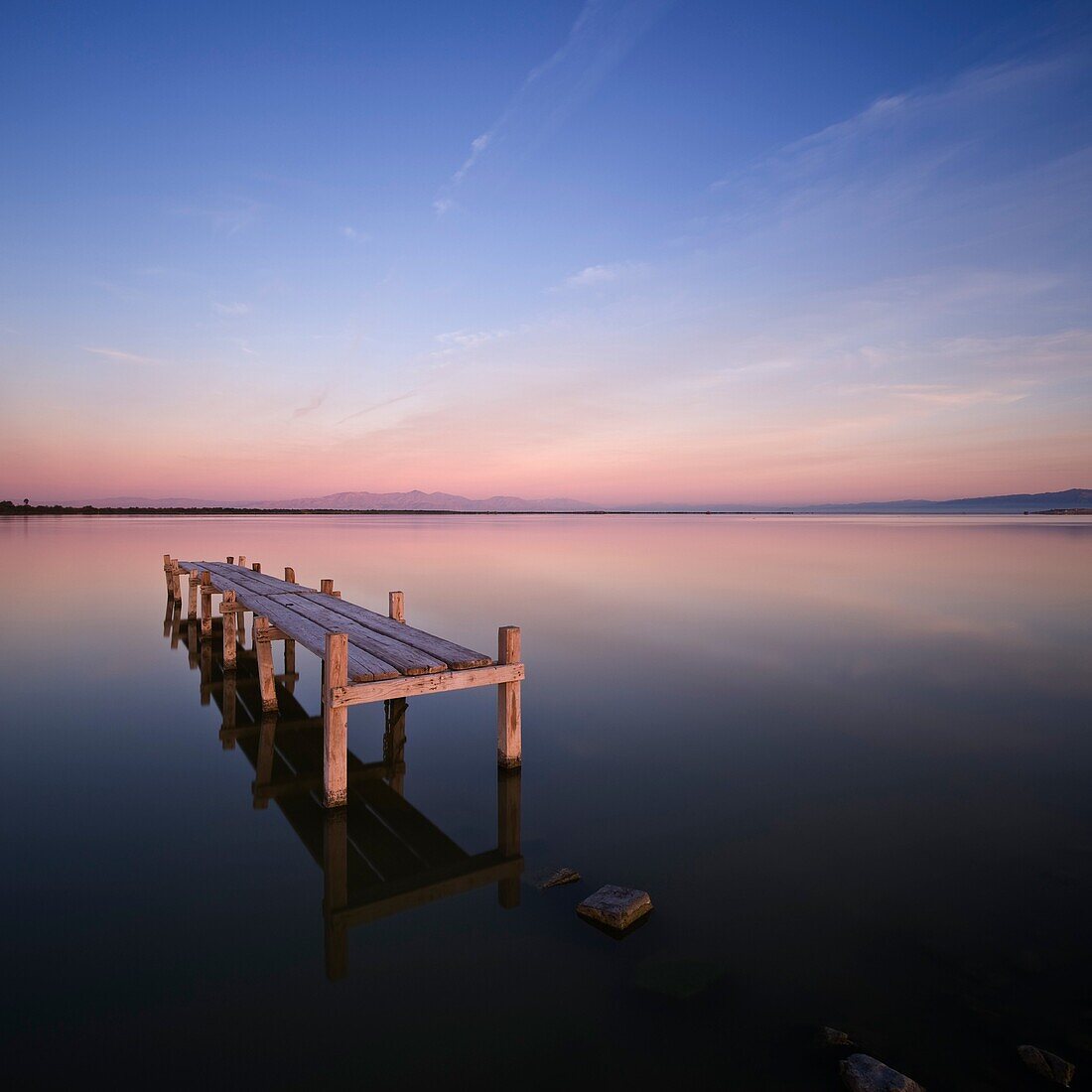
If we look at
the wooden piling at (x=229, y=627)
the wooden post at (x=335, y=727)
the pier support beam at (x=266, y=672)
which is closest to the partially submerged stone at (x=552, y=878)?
the wooden post at (x=335, y=727)

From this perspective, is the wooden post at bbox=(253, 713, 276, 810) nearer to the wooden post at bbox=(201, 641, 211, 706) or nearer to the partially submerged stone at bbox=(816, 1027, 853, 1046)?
the wooden post at bbox=(201, 641, 211, 706)

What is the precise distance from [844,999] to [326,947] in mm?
4217

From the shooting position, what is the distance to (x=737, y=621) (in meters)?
21.1

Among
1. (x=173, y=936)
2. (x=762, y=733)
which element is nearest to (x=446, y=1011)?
(x=173, y=936)

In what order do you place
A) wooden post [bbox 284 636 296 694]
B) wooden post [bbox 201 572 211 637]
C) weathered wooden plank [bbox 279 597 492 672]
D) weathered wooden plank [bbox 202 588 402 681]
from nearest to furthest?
1. weathered wooden plank [bbox 202 588 402 681]
2. weathered wooden plank [bbox 279 597 492 672]
3. wooden post [bbox 284 636 296 694]
4. wooden post [bbox 201 572 211 637]

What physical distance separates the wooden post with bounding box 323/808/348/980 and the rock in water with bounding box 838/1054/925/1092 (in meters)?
3.77

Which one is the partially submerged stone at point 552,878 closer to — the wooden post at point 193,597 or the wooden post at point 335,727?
the wooden post at point 335,727

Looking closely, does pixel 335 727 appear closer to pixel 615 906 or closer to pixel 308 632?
pixel 308 632

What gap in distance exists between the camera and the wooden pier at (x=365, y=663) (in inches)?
312

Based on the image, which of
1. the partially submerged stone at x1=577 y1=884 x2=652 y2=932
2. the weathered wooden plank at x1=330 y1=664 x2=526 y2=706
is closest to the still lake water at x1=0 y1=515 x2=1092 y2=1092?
the partially submerged stone at x1=577 y1=884 x2=652 y2=932

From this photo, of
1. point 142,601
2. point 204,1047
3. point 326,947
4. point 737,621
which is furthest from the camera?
point 142,601

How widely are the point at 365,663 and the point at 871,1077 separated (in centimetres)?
686

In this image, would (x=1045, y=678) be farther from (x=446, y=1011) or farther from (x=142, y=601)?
(x=142, y=601)

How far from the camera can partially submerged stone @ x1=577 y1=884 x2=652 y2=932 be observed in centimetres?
568
